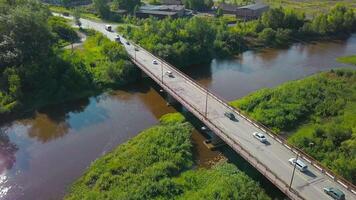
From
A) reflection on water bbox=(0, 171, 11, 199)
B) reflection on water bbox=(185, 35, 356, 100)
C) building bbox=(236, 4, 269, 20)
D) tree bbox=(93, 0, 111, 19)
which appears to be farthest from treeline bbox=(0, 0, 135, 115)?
building bbox=(236, 4, 269, 20)

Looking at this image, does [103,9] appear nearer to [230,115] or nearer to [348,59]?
[348,59]

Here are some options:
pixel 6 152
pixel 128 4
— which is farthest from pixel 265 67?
pixel 128 4

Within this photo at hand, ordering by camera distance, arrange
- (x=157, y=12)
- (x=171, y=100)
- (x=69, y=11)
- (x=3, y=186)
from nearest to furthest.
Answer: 1. (x=3, y=186)
2. (x=171, y=100)
3. (x=157, y=12)
4. (x=69, y=11)

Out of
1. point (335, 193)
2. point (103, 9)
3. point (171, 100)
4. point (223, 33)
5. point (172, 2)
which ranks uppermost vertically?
point (172, 2)

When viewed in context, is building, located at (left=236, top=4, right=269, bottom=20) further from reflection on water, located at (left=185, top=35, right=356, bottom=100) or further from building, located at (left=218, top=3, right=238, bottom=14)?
reflection on water, located at (left=185, top=35, right=356, bottom=100)

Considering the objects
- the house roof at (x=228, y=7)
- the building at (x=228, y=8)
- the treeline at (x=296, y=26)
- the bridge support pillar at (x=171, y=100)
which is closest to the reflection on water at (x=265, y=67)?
the treeline at (x=296, y=26)

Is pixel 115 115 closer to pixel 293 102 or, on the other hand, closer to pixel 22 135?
pixel 22 135
